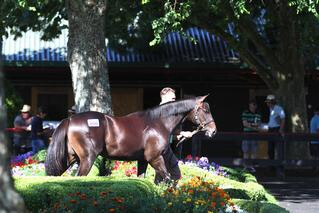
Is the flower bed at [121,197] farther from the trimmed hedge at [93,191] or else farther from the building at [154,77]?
the building at [154,77]

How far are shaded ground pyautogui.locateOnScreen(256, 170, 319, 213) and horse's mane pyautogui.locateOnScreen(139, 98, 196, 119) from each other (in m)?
2.96

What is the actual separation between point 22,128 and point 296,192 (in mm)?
8697

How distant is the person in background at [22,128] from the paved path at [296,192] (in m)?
6.80

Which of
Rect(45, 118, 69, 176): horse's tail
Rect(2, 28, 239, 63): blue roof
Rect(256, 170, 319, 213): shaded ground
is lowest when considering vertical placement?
Rect(256, 170, 319, 213): shaded ground

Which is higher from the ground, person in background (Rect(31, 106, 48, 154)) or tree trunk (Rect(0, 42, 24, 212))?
tree trunk (Rect(0, 42, 24, 212))

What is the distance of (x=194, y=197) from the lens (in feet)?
27.1

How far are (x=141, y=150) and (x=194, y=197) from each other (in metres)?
2.54

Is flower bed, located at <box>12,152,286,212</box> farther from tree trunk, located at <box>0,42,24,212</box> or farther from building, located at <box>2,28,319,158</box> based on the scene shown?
building, located at <box>2,28,319,158</box>

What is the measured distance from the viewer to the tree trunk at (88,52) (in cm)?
1405

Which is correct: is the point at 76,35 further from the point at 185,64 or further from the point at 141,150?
the point at 185,64

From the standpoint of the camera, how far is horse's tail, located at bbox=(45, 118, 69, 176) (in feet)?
35.5

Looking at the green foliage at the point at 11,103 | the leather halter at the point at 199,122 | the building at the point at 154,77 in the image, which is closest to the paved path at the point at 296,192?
the leather halter at the point at 199,122

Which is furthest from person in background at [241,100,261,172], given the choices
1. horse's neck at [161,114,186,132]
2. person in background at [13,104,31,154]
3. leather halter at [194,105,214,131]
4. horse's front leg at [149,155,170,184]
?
horse's front leg at [149,155,170,184]

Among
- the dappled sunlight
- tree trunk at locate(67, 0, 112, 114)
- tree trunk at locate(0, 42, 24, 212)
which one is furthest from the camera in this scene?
the dappled sunlight
